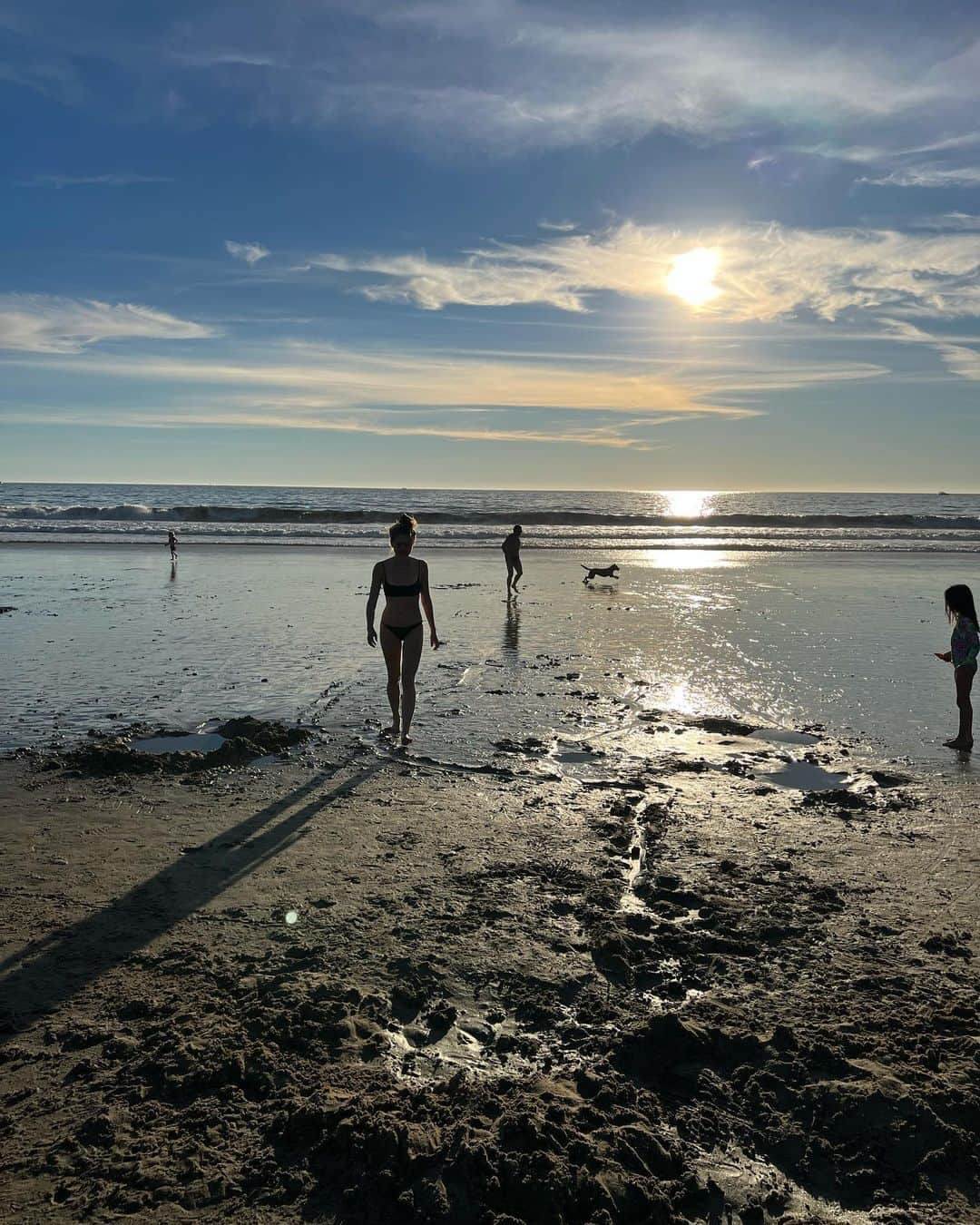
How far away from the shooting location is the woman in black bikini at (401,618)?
764 centimetres

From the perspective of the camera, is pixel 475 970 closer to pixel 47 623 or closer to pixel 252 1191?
pixel 252 1191

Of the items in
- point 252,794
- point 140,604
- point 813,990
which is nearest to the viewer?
point 813,990

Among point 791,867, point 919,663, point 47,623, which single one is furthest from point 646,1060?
point 47,623

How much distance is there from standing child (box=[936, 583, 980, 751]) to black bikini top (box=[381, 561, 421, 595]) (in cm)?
468

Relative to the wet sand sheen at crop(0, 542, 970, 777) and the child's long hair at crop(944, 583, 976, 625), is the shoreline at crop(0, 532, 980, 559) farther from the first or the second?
the child's long hair at crop(944, 583, 976, 625)

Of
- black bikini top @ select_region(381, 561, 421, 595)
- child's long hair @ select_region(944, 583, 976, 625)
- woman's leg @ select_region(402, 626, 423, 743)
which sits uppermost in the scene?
black bikini top @ select_region(381, 561, 421, 595)

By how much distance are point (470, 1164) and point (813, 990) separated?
1.78 meters

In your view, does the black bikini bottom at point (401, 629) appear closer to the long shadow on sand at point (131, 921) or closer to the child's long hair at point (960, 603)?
the long shadow on sand at point (131, 921)

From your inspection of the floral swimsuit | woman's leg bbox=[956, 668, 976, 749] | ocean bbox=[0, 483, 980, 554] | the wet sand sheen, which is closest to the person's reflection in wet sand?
the wet sand sheen

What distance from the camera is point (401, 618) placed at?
7738mm

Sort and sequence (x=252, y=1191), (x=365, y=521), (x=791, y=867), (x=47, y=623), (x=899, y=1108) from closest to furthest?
(x=252, y=1191) → (x=899, y=1108) → (x=791, y=867) → (x=47, y=623) → (x=365, y=521)

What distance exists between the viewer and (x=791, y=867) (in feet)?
16.4

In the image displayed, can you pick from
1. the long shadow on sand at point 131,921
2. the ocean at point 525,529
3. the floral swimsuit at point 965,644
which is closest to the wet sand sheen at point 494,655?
the floral swimsuit at point 965,644

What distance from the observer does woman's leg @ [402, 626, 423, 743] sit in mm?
7594
